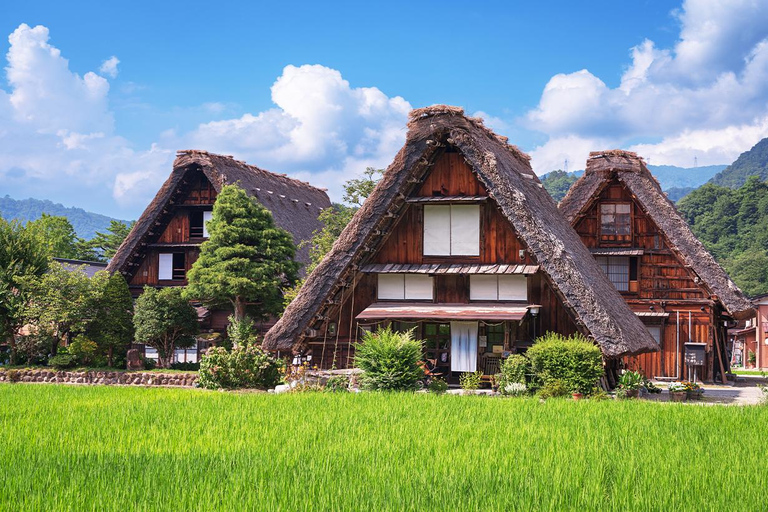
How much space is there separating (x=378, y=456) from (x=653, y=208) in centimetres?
1823

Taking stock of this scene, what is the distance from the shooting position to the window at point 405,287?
2016 centimetres

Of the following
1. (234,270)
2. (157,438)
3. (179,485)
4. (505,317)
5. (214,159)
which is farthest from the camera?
(214,159)

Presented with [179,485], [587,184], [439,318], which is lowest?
[179,485]

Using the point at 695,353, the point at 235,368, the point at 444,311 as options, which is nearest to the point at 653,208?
the point at 695,353

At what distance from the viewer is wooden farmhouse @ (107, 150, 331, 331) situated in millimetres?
29172

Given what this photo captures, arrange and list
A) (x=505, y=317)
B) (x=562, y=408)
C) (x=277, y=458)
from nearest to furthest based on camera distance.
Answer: (x=277, y=458), (x=562, y=408), (x=505, y=317)

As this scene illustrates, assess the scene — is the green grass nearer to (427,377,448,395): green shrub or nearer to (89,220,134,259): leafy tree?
(427,377,448,395): green shrub

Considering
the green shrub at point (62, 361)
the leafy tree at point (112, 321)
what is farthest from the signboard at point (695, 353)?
the green shrub at point (62, 361)

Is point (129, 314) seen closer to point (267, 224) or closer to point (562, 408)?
point (267, 224)

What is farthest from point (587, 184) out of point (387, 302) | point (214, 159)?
point (214, 159)

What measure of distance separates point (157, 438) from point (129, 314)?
626 inches

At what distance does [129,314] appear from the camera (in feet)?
80.9

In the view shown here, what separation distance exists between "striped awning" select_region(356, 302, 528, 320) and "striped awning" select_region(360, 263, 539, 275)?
837 millimetres

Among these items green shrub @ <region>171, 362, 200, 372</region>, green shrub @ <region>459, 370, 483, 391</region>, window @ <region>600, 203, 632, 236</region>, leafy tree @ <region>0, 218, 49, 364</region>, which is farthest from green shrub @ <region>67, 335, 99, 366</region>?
window @ <region>600, 203, 632, 236</region>
